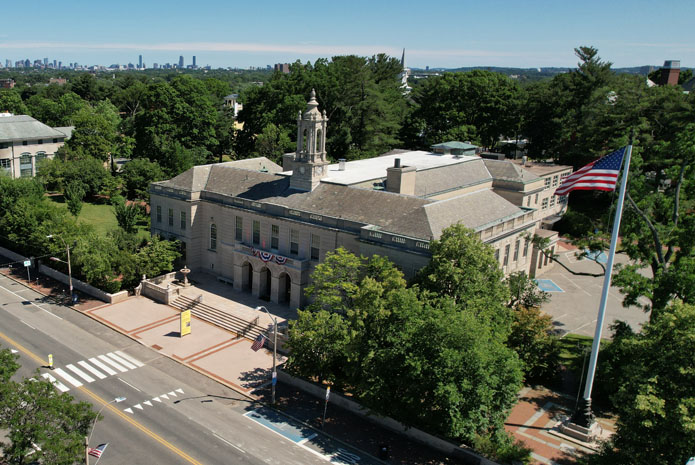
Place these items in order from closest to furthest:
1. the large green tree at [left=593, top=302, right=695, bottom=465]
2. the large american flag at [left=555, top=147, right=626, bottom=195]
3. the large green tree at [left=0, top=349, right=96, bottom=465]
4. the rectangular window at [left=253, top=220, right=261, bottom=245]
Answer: the large green tree at [left=0, top=349, right=96, bottom=465] → the large green tree at [left=593, top=302, right=695, bottom=465] → the large american flag at [left=555, top=147, right=626, bottom=195] → the rectangular window at [left=253, top=220, right=261, bottom=245]

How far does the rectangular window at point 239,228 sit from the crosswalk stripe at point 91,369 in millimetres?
19907

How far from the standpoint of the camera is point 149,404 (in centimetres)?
3866

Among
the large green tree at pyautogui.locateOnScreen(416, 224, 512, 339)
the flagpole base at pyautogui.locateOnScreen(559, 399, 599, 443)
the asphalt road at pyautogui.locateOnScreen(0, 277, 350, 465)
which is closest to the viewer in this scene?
the asphalt road at pyautogui.locateOnScreen(0, 277, 350, 465)

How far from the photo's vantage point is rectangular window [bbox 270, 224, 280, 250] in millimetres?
55231

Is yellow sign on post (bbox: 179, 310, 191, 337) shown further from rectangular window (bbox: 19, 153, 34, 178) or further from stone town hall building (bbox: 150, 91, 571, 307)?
rectangular window (bbox: 19, 153, 34, 178)

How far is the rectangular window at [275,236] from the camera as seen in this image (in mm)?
55231

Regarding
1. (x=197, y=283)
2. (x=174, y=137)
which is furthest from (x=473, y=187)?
(x=174, y=137)

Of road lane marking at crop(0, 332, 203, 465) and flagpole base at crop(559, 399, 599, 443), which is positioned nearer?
road lane marking at crop(0, 332, 203, 465)

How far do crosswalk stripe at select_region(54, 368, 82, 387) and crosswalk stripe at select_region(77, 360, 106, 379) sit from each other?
142cm

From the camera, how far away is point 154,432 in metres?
35.3

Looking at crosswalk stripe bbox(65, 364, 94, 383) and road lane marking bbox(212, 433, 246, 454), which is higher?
road lane marking bbox(212, 433, 246, 454)

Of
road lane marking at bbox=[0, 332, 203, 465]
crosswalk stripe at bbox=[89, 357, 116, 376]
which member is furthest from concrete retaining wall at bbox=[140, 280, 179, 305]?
road lane marking at bbox=[0, 332, 203, 465]

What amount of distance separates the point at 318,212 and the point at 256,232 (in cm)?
778

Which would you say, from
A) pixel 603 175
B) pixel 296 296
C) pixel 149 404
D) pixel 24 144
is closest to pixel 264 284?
pixel 296 296
